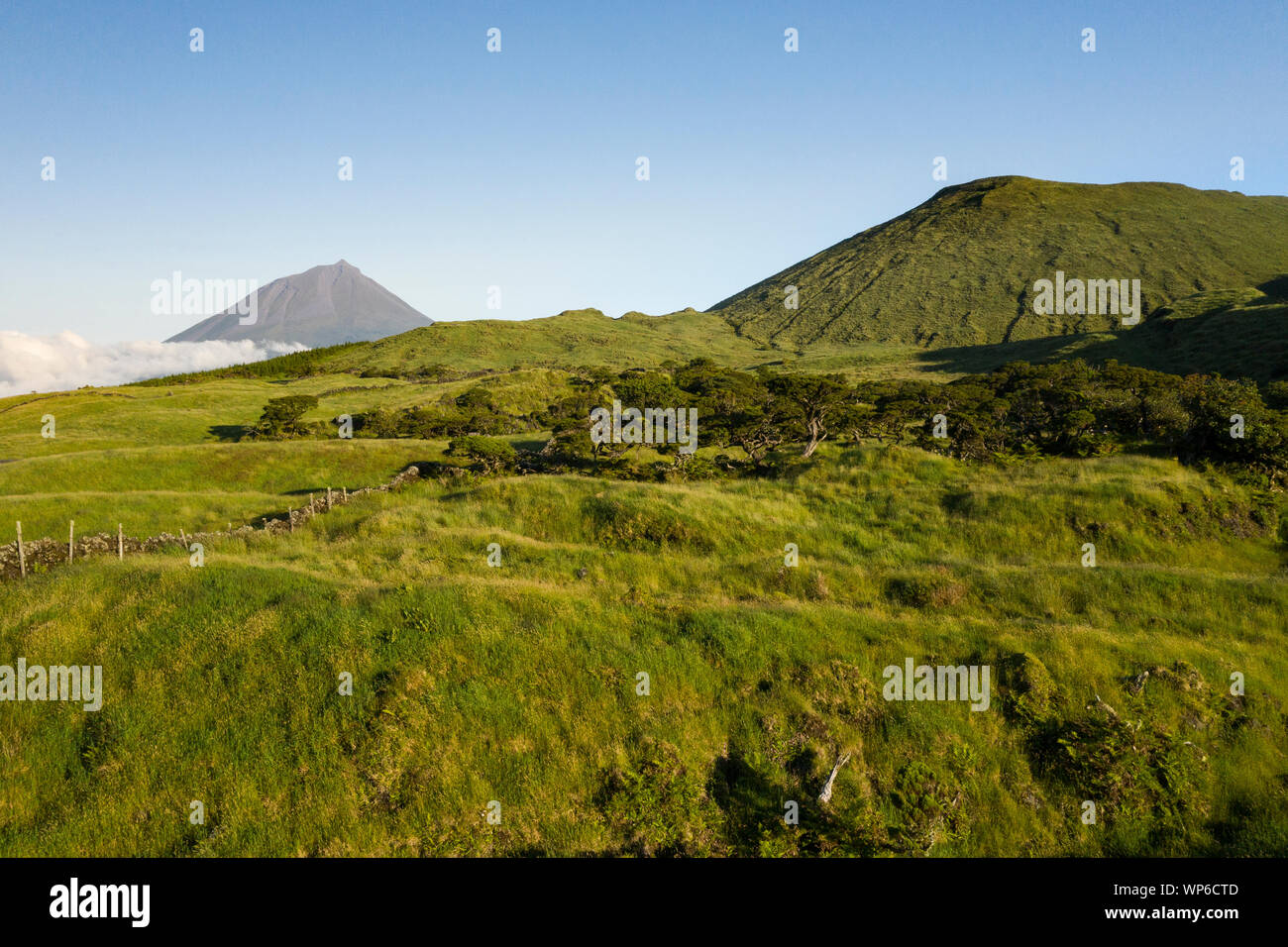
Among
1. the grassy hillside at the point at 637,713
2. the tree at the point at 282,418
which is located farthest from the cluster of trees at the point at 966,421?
the grassy hillside at the point at 637,713

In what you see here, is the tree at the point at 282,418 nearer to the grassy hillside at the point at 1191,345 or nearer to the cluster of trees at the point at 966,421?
the cluster of trees at the point at 966,421

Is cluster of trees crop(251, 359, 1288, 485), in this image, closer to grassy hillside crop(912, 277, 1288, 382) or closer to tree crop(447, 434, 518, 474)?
tree crop(447, 434, 518, 474)

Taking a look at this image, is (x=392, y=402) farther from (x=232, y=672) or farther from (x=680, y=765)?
(x=680, y=765)

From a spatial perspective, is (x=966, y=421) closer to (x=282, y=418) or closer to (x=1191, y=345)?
(x=282, y=418)

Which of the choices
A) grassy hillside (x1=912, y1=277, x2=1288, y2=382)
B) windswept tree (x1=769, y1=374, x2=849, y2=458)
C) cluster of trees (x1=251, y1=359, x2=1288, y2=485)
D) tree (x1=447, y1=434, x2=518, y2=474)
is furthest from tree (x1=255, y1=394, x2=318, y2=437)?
grassy hillside (x1=912, y1=277, x2=1288, y2=382)

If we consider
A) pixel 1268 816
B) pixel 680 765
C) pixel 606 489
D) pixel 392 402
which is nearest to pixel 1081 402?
pixel 606 489
